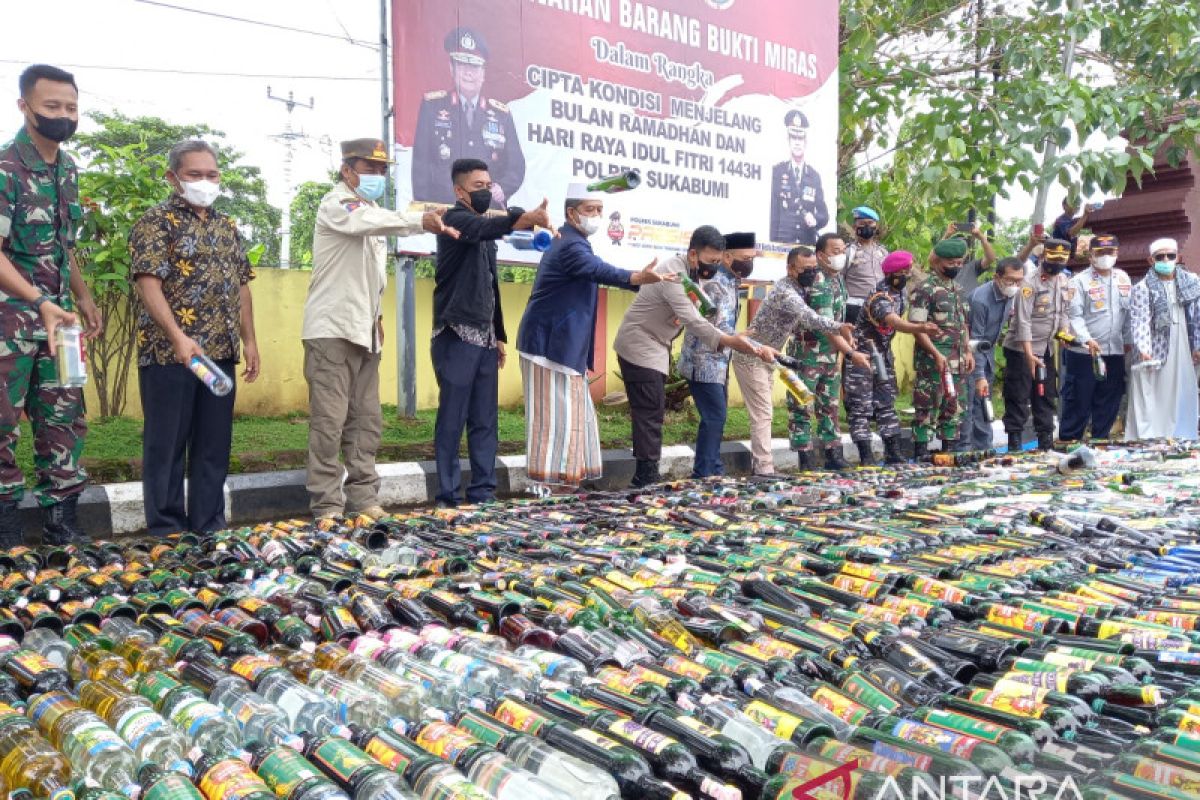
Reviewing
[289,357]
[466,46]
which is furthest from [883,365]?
[289,357]

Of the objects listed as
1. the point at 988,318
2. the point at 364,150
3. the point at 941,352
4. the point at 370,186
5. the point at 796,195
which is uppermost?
the point at 796,195

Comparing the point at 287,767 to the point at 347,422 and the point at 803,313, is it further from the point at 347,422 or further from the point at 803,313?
the point at 803,313

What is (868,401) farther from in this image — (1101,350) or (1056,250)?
(1101,350)

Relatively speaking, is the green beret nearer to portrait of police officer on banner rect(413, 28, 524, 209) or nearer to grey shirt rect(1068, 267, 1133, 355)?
grey shirt rect(1068, 267, 1133, 355)

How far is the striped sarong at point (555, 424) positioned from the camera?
18.1 ft

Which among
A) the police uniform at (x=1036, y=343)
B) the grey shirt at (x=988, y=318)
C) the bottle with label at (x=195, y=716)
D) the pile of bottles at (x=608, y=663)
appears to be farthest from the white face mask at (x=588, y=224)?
the police uniform at (x=1036, y=343)

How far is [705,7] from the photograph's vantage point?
27.2 ft

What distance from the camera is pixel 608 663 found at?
7.30 ft

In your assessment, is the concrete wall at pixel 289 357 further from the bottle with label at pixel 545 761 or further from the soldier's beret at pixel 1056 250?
the bottle with label at pixel 545 761

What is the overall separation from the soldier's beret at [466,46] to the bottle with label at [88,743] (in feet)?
18.3

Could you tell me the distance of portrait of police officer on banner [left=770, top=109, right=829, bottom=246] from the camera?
8773mm

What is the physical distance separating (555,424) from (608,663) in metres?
3.33

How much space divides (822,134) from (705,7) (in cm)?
165

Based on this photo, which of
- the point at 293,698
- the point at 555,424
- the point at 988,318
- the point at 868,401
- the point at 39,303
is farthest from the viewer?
the point at 988,318
